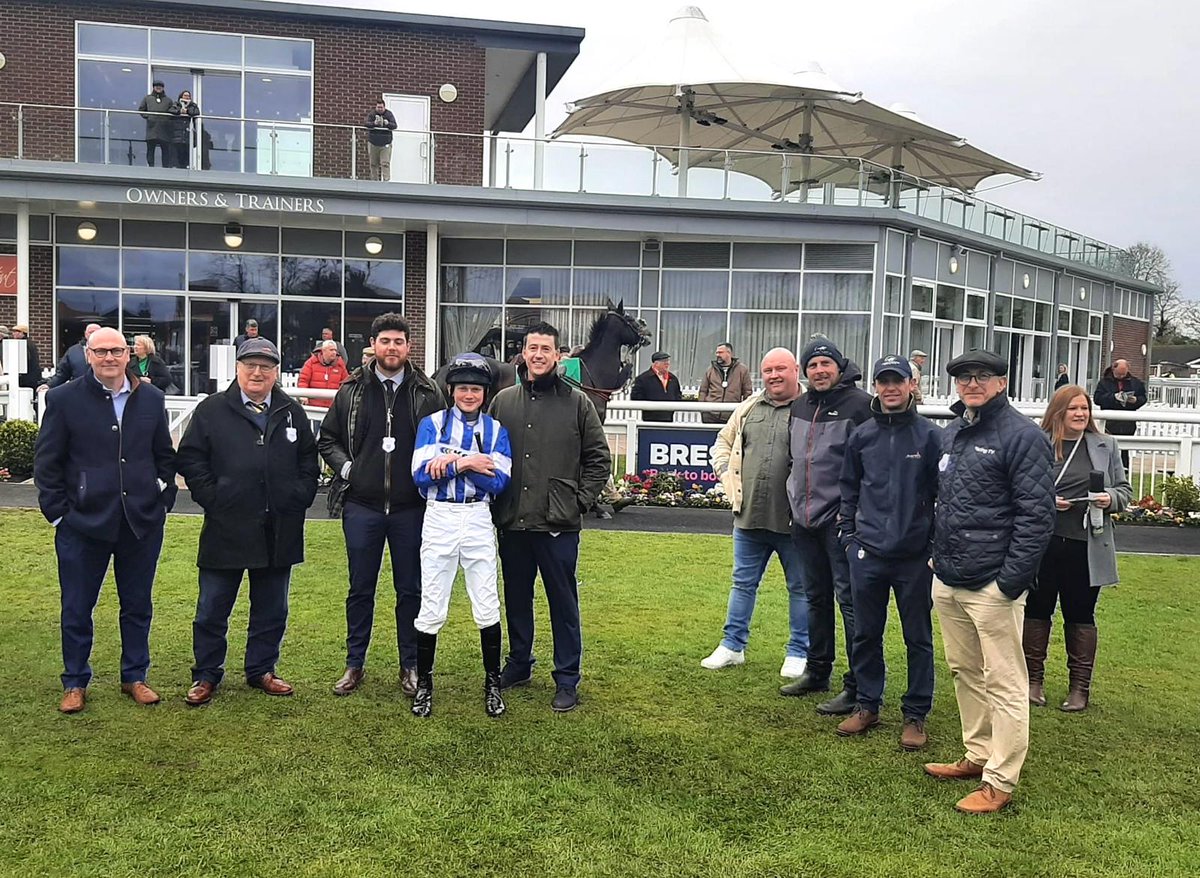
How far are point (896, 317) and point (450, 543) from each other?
691 inches

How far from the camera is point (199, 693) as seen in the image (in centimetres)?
508

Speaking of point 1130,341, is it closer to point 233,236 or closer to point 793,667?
point 233,236

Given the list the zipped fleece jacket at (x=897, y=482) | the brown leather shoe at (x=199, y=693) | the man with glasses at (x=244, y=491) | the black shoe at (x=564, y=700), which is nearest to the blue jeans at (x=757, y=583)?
the zipped fleece jacket at (x=897, y=482)

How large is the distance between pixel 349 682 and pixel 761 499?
2428 millimetres

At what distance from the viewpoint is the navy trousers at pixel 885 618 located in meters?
4.65

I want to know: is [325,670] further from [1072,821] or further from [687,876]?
[1072,821]

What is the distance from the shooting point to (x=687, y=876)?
3.51m

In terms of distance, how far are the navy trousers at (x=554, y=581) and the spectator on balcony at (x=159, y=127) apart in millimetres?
15626

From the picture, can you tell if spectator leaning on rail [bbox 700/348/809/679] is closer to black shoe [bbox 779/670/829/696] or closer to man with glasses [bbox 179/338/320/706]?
black shoe [bbox 779/670/829/696]

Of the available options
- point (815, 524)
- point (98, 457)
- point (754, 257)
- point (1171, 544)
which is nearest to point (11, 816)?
point (98, 457)

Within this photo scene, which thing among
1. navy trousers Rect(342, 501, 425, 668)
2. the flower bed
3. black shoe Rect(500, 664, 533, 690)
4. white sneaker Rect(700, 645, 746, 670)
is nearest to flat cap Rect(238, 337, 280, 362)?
navy trousers Rect(342, 501, 425, 668)

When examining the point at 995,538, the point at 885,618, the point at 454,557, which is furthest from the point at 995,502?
the point at 454,557

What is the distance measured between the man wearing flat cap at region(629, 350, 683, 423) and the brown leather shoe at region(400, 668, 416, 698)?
7.33m

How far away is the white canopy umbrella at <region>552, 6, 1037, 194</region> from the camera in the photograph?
19.6 metres
